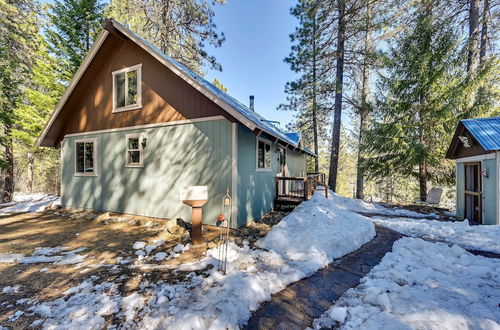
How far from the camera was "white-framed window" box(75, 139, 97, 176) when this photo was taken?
328 inches

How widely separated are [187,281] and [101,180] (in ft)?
23.3

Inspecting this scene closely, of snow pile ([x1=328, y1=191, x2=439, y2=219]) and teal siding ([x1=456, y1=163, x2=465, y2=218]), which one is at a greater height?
teal siding ([x1=456, y1=163, x2=465, y2=218])

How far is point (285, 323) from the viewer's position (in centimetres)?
242

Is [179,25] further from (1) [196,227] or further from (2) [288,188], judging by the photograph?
(1) [196,227]

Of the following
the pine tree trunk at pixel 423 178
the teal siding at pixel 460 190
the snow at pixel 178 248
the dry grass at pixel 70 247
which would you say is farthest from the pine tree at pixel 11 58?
the pine tree trunk at pixel 423 178

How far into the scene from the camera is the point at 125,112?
25.0 ft

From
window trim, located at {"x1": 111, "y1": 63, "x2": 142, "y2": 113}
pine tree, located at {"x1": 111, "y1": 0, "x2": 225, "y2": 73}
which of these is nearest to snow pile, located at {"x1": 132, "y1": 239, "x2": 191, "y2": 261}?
A: window trim, located at {"x1": 111, "y1": 63, "x2": 142, "y2": 113}

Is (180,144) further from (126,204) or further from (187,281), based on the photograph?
(187,281)

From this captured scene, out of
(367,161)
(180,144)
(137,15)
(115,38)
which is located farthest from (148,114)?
(367,161)

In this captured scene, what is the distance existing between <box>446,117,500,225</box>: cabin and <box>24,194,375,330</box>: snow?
5463mm

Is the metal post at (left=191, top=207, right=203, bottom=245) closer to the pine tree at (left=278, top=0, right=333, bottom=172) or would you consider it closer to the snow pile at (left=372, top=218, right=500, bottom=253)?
the snow pile at (left=372, top=218, right=500, bottom=253)

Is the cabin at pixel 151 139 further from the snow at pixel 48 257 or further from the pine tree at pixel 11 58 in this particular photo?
the pine tree at pixel 11 58

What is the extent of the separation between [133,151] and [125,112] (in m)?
1.51

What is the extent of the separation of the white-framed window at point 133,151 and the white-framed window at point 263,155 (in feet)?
13.8
